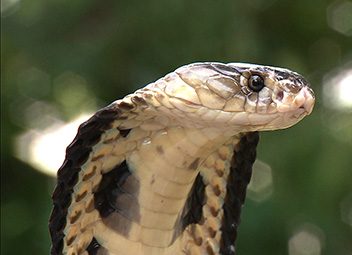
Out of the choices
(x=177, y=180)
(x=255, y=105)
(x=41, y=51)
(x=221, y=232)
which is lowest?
(x=41, y=51)

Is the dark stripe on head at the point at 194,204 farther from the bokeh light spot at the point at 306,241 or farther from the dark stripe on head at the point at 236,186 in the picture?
the bokeh light spot at the point at 306,241

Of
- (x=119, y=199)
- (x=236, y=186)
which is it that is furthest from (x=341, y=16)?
(x=119, y=199)

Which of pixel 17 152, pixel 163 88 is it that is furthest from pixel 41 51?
pixel 163 88

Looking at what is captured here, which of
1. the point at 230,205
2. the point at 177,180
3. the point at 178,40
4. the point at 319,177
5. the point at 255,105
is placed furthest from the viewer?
the point at 178,40

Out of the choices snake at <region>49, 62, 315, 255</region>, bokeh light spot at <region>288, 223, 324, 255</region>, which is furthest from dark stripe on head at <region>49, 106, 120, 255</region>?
bokeh light spot at <region>288, 223, 324, 255</region>

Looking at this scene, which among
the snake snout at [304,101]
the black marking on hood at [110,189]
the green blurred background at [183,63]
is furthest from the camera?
the green blurred background at [183,63]

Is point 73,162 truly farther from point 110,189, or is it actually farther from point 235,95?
Result: point 235,95

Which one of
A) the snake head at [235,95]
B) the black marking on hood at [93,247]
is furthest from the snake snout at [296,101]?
the black marking on hood at [93,247]

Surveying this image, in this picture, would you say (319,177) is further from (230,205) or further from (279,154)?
(230,205)
